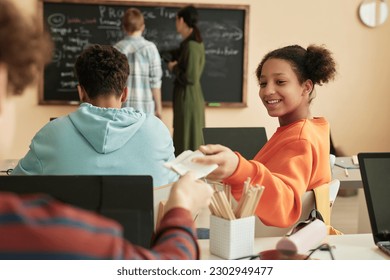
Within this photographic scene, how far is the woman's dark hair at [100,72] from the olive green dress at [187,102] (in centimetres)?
244

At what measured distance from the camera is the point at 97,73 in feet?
6.23

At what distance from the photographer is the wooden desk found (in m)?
1.37

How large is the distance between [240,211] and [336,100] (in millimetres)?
3703

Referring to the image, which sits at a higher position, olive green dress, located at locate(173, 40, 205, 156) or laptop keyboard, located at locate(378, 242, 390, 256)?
olive green dress, located at locate(173, 40, 205, 156)

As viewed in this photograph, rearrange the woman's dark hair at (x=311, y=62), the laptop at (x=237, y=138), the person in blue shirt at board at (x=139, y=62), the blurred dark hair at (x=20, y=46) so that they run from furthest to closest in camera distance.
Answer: the person in blue shirt at board at (x=139, y=62)
the laptop at (x=237, y=138)
the woman's dark hair at (x=311, y=62)
the blurred dark hair at (x=20, y=46)

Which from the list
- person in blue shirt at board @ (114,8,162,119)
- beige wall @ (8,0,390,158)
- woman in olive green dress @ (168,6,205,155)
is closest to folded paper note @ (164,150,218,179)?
person in blue shirt at board @ (114,8,162,119)

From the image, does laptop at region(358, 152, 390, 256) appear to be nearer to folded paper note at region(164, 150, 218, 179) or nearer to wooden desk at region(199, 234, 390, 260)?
wooden desk at region(199, 234, 390, 260)

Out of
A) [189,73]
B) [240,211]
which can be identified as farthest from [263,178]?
[189,73]

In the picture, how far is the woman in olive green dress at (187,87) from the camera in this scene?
14.3ft

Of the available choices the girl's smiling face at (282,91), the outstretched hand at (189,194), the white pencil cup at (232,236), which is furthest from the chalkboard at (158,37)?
the outstretched hand at (189,194)

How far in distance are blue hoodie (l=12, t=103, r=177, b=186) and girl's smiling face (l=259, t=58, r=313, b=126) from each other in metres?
0.37

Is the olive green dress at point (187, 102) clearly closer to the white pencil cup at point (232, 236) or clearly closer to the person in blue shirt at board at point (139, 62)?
the person in blue shirt at board at point (139, 62)

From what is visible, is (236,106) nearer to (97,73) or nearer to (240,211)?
(97,73)

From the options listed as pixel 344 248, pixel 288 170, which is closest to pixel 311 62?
pixel 288 170
